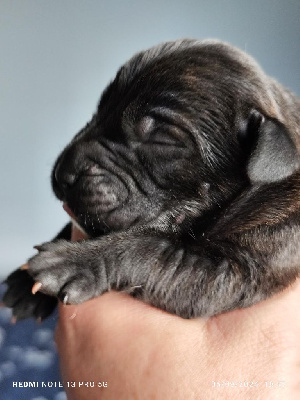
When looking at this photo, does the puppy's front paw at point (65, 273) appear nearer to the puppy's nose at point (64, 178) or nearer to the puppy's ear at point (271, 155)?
the puppy's nose at point (64, 178)

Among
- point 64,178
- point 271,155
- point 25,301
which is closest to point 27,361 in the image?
point 25,301

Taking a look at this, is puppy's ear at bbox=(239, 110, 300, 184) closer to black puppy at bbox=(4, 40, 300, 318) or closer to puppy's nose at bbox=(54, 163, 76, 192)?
black puppy at bbox=(4, 40, 300, 318)

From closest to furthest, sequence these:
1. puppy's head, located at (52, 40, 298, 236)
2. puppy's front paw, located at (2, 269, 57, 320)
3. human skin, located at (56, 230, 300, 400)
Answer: human skin, located at (56, 230, 300, 400) < puppy's head, located at (52, 40, 298, 236) < puppy's front paw, located at (2, 269, 57, 320)

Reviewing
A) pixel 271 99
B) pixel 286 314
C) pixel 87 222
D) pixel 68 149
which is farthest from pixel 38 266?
pixel 271 99

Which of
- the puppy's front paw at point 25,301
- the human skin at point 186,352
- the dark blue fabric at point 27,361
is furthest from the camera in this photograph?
the dark blue fabric at point 27,361

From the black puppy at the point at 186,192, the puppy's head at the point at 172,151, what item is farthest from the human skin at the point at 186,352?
the puppy's head at the point at 172,151

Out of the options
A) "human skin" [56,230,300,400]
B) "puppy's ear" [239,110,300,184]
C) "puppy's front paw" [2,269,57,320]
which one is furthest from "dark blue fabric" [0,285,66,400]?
"puppy's ear" [239,110,300,184]

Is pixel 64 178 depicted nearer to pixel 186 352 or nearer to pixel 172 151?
pixel 172 151
